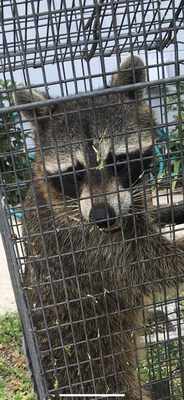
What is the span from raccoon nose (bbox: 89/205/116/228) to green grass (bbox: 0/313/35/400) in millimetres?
1510

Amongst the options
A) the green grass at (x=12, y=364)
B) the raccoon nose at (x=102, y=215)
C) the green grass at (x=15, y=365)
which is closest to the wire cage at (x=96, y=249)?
the raccoon nose at (x=102, y=215)

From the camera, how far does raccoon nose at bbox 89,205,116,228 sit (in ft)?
6.80

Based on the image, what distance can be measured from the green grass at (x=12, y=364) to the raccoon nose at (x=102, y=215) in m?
1.51

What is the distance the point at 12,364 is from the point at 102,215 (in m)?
1.87

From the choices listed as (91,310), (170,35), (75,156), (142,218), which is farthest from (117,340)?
(170,35)

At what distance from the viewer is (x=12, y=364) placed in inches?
139

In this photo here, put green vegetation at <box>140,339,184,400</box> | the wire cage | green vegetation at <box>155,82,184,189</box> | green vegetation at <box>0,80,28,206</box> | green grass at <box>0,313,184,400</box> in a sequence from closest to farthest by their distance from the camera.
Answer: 1. green vegetation at <box>0,80,28,206</box>
2. green vegetation at <box>155,82,184,189</box>
3. the wire cage
4. green vegetation at <box>140,339,184,400</box>
5. green grass at <box>0,313,184,400</box>

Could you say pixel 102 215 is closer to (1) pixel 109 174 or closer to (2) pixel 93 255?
(1) pixel 109 174

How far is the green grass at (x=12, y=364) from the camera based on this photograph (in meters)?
3.23

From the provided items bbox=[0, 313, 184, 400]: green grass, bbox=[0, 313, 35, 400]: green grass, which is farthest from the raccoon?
bbox=[0, 313, 35, 400]: green grass

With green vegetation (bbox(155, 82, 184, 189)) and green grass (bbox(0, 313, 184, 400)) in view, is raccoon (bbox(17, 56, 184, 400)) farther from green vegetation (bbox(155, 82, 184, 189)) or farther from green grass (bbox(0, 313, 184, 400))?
green grass (bbox(0, 313, 184, 400))

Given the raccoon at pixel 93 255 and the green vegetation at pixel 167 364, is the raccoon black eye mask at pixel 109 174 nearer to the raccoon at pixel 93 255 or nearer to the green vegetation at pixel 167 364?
the raccoon at pixel 93 255

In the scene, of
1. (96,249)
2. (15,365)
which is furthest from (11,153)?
(15,365)

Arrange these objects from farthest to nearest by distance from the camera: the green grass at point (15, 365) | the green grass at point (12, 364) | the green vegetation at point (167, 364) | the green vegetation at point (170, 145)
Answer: the green grass at point (12, 364), the green grass at point (15, 365), the green vegetation at point (167, 364), the green vegetation at point (170, 145)
